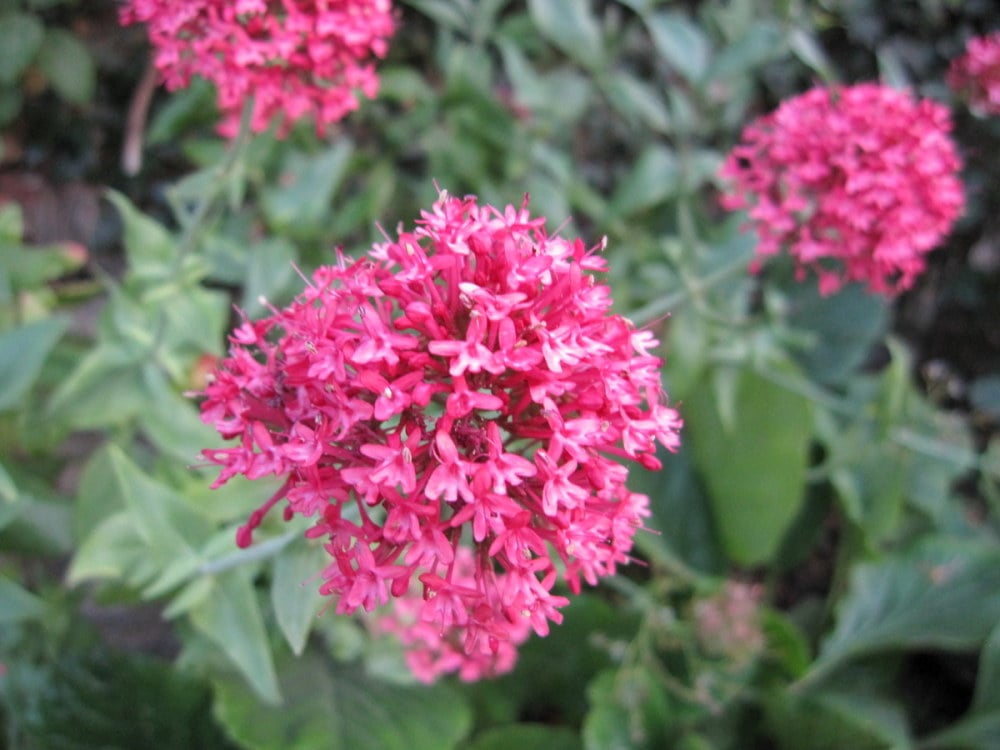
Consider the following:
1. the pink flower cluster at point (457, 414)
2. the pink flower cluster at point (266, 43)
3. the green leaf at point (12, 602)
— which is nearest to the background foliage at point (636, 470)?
the green leaf at point (12, 602)

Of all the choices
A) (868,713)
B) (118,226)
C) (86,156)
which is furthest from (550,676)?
(86,156)

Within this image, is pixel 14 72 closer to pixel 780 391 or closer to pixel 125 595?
pixel 125 595

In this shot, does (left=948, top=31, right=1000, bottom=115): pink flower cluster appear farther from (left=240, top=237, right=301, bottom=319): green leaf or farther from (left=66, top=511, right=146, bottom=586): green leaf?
(left=66, top=511, right=146, bottom=586): green leaf

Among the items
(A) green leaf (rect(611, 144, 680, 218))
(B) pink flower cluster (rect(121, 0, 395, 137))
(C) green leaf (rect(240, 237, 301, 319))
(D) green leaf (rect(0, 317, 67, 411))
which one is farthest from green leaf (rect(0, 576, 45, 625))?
(A) green leaf (rect(611, 144, 680, 218))

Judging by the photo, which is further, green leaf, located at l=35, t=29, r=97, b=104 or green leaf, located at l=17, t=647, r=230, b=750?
green leaf, located at l=35, t=29, r=97, b=104

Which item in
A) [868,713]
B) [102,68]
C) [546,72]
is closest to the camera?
[868,713]
